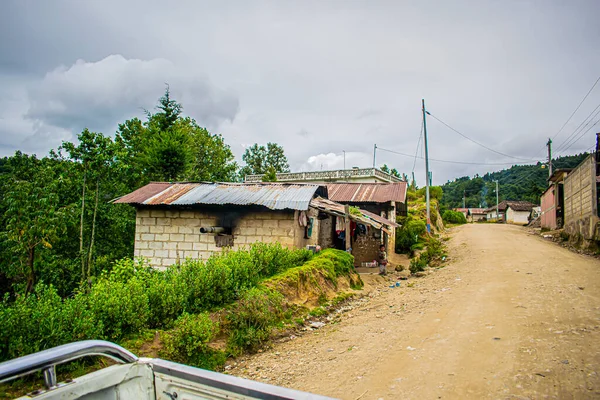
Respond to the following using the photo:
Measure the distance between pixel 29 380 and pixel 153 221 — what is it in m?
9.23

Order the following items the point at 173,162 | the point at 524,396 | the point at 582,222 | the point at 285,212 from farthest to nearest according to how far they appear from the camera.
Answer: the point at 173,162, the point at 582,222, the point at 285,212, the point at 524,396

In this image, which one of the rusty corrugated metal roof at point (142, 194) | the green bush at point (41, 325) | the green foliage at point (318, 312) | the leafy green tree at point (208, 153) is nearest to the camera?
the green bush at point (41, 325)

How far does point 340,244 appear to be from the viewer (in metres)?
17.4

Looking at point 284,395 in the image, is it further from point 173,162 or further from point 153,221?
point 173,162

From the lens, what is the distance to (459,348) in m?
5.07

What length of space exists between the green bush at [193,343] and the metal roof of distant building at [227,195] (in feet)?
19.2

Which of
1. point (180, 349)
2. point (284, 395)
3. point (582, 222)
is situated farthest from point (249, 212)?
point (582, 222)

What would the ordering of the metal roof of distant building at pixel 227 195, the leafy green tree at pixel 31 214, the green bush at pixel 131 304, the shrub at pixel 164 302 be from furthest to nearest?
the leafy green tree at pixel 31 214, the metal roof of distant building at pixel 227 195, the shrub at pixel 164 302, the green bush at pixel 131 304

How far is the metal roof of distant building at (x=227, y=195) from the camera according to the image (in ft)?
37.0

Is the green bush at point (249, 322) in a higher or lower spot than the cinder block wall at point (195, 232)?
lower

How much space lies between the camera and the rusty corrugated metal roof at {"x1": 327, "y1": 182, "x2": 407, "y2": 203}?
58.1 ft

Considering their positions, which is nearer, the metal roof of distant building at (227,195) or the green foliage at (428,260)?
the metal roof of distant building at (227,195)

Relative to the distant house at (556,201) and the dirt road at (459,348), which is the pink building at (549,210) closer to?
the distant house at (556,201)

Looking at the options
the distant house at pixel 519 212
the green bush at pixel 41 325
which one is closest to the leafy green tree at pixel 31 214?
the green bush at pixel 41 325
